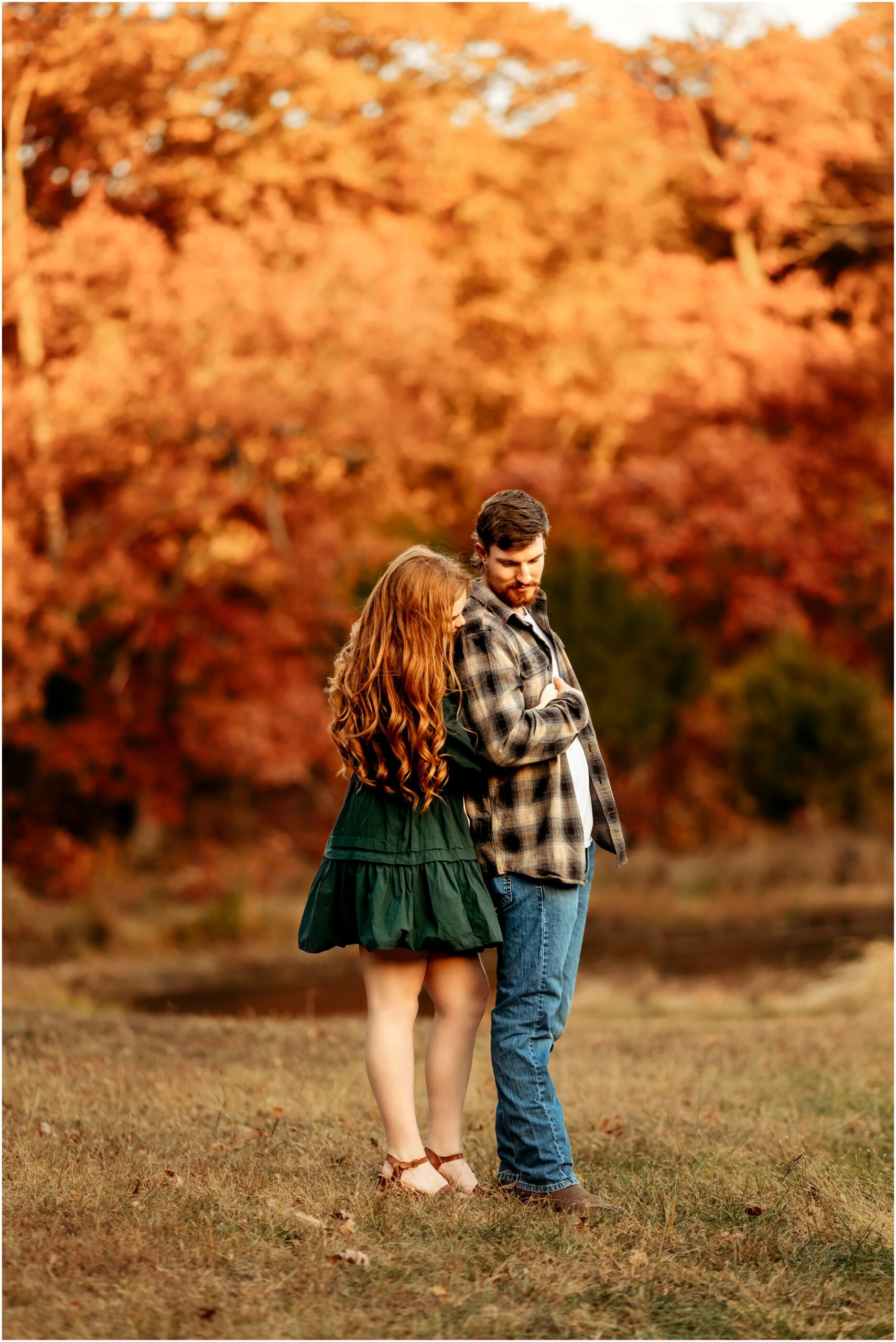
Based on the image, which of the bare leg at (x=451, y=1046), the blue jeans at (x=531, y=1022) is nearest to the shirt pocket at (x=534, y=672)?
the blue jeans at (x=531, y=1022)

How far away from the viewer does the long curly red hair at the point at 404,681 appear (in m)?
3.49

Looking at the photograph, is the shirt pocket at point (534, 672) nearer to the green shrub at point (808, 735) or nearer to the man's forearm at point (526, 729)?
the man's forearm at point (526, 729)

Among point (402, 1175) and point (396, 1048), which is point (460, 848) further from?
point (402, 1175)

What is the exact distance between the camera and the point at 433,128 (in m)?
17.2

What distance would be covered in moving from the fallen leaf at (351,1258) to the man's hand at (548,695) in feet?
4.25

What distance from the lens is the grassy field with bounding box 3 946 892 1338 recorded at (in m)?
2.83

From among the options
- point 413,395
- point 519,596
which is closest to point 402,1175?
Answer: point 519,596

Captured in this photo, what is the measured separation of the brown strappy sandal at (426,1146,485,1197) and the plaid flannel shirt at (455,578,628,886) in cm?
72

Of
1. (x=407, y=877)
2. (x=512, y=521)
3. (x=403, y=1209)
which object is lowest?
(x=403, y=1209)

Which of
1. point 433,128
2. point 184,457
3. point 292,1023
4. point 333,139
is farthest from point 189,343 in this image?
point 292,1023

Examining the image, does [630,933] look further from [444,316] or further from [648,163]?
[648,163]

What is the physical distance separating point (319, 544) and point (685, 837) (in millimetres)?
4915

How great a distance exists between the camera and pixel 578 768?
3.68 m

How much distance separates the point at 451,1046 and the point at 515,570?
118 cm
